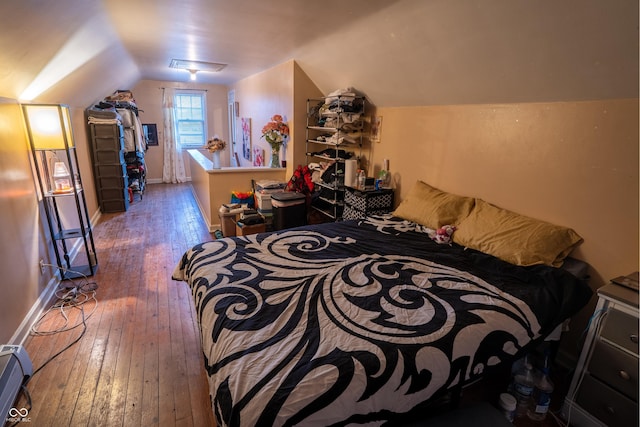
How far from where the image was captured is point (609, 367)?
154 centimetres

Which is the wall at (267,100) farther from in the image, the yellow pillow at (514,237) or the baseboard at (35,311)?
the baseboard at (35,311)

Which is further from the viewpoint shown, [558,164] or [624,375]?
[558,164]

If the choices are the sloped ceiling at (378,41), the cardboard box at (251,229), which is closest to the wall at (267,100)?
the sloped ceiling at (378,41)

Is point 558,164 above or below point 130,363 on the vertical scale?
above

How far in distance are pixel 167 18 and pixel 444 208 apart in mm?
2665

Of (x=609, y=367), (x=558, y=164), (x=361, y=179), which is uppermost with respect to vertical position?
(x=558, y=164)

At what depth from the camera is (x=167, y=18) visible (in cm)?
264

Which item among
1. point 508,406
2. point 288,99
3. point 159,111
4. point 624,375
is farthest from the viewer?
point 159,111

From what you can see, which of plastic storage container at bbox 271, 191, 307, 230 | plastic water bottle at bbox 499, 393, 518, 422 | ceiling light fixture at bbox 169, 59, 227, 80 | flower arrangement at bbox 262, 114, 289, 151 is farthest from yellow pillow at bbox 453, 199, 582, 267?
ceiling light fixture at bbox 169, 59, 227, 80

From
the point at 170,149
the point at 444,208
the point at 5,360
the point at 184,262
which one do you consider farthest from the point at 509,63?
the point at 170,149

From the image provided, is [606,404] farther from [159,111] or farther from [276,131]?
[159,111]

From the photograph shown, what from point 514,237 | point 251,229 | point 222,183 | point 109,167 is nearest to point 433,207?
point 514,237

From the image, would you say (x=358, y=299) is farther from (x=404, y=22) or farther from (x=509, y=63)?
(x=404, y=22)

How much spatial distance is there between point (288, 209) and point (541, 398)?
8.64 ft
